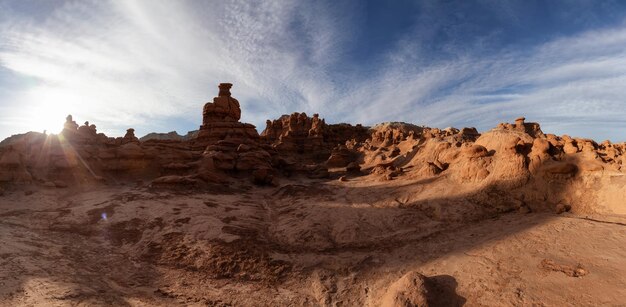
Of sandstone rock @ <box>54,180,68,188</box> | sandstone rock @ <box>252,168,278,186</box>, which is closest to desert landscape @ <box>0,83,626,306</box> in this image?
sandstone rock @ <box>54,180,68,188</box>

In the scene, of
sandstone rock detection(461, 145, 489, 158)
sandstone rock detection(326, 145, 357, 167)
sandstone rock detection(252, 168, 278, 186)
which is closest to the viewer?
sandstone rock detection(461, 145, 489, 158)

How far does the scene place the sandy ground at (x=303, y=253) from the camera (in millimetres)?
6676

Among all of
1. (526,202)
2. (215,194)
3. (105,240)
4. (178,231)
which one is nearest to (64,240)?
(105,240)

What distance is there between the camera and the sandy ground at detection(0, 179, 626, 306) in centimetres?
668

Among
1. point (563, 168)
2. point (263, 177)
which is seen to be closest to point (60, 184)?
point (263, 177)

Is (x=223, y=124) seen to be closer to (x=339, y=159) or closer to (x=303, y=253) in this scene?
(x=339, y=159)

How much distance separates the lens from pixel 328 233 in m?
11.2

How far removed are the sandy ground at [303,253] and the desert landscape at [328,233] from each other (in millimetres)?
46

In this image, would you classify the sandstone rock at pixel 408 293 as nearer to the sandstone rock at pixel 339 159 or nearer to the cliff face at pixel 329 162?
the cliff face at pixel 329 162

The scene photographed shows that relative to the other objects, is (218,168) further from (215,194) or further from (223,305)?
(223,305)

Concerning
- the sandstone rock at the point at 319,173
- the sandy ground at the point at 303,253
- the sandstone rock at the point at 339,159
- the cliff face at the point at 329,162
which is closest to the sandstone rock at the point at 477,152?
the cliff face at the point at 329,162

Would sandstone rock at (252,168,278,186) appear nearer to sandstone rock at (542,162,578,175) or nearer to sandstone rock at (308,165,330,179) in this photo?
sandstone rock at (308,165,330,179)

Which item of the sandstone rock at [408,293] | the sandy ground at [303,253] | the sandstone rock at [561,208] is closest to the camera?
the sandstone rock at [408,293]

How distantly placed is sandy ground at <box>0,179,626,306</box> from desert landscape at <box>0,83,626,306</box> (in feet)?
0.15
